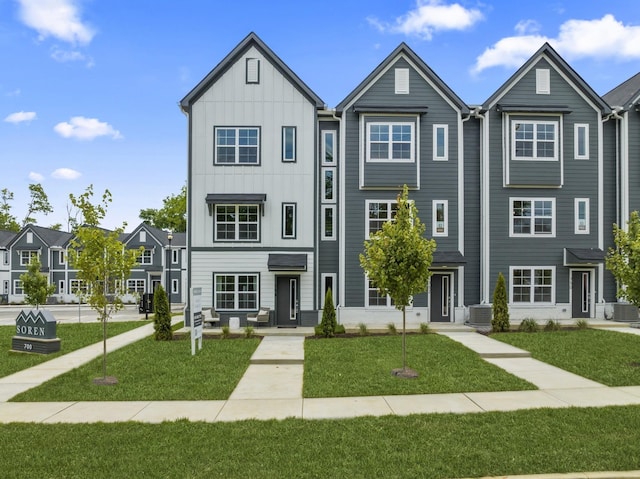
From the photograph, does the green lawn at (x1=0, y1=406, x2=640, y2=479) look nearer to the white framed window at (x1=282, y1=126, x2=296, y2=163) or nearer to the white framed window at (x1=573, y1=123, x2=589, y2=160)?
the white framed window at (x1=282, y1=126, x2=296, y2=163)

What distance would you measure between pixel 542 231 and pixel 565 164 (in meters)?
3.43

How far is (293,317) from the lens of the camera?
19703 mm

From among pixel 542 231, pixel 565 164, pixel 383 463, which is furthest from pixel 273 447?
pixel 565 164

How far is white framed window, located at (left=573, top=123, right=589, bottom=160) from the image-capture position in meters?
20.5

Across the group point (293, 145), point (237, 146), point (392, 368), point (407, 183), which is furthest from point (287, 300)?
point (392, 368)

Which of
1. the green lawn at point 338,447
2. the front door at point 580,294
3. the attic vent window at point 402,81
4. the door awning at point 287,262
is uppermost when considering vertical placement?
the attic vent window at point 402,81

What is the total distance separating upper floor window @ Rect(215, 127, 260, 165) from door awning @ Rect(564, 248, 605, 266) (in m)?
15.5

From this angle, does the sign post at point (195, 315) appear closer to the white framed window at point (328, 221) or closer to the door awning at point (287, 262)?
the door awning at point (287, 262)

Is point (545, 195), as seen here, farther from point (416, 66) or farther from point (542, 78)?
point (416, 66)

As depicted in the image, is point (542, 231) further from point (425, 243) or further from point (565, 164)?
point (425, 243)

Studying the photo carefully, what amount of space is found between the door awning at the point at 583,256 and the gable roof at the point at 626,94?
7134mm

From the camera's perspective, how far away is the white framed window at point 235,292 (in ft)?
64.0

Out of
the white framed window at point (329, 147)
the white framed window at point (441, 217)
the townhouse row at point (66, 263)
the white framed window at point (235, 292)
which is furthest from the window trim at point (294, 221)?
the townhouse row at point (66, 263)

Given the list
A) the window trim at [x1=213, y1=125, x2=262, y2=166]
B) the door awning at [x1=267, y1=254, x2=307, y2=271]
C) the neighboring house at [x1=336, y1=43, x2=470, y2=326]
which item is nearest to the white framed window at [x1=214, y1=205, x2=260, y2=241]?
the door awning at [x1=267, y1=254, x2=307, y2=271]
